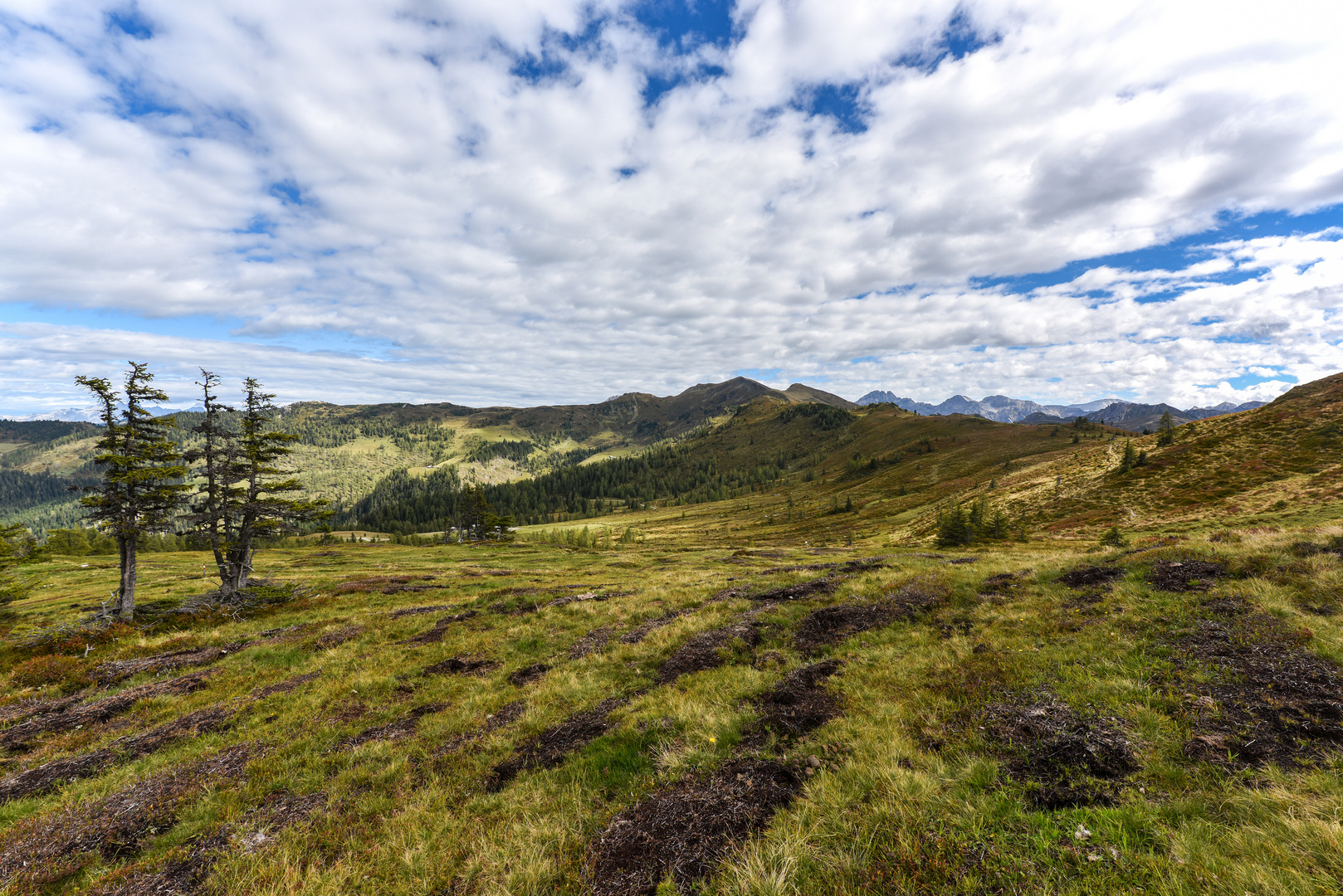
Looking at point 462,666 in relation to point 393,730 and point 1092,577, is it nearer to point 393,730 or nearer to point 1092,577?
point 393,730

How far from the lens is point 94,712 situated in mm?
13859

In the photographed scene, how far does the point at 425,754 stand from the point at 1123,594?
61.0ft

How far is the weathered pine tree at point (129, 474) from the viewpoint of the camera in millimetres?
25562

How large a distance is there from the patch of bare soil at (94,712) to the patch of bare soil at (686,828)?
17.7 metres

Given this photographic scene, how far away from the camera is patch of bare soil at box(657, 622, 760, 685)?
527 inches

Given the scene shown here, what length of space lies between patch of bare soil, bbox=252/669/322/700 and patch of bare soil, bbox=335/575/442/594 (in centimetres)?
2103

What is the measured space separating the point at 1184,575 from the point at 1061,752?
10476mm

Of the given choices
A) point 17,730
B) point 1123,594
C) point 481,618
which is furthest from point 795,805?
point 17,730

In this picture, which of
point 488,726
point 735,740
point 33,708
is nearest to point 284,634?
point 33,708

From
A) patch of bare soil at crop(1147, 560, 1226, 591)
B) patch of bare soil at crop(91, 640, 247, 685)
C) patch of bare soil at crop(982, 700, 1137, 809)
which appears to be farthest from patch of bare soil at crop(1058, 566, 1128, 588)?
patch of bare soil at crop(91, 640, 247, 685)

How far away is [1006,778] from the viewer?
6543 millimetres

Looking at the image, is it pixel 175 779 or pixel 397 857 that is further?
pixel 175 779

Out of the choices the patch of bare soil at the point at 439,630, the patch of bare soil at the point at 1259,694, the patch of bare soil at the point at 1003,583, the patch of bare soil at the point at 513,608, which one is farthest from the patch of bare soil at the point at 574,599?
the patch of bare soil at the point at 1259,694

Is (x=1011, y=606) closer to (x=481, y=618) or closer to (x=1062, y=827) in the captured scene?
(x=1062, y=827)
